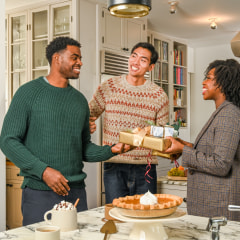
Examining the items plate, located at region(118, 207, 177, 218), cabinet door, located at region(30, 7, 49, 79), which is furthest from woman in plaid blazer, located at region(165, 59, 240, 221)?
cabinet door, located at region(30, 7, 49, 79)

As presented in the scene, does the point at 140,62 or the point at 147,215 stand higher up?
the point at 140,62

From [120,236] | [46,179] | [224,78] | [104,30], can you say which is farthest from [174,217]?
[104,30]

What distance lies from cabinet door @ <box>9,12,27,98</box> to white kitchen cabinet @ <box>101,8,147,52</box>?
3.39ft

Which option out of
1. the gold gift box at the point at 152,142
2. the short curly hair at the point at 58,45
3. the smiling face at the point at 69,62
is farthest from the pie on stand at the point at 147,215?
the short curly hair at the point at 58,45

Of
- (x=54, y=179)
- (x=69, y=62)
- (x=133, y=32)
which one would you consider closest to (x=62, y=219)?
(x=54, y=179)

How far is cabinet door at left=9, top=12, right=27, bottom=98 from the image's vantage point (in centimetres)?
484

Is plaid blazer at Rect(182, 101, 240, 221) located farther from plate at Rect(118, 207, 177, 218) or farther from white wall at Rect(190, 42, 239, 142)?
white wall at Rect(190, 42, 239, 142)

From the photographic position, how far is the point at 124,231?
1448 millimetres

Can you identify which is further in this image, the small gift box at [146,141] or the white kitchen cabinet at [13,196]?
the white kitchen cabinet at [13,196]

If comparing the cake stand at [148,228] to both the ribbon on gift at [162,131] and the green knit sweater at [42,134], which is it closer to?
the ribbon on gift at [162,131]

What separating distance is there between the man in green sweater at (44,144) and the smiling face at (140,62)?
26.7 inches

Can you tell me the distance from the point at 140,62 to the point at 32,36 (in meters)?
2.45

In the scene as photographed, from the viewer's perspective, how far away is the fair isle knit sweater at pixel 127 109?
260 centimetres

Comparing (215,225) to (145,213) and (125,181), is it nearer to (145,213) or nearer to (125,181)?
(145,213)
